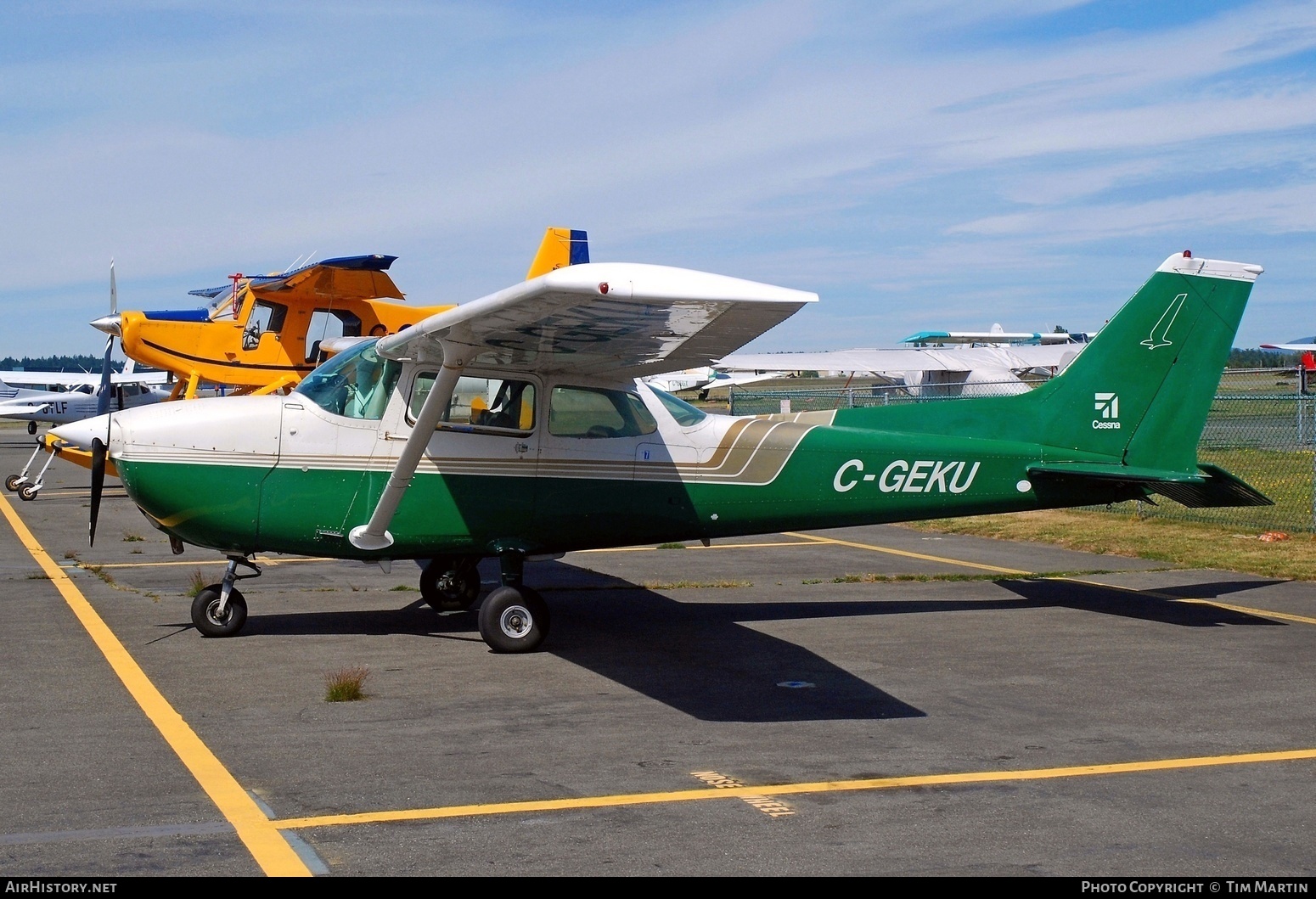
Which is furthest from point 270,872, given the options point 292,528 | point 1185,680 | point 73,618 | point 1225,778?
point 73,618

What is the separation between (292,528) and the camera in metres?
8.62

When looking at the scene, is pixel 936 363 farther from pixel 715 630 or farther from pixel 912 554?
pixel 715 630

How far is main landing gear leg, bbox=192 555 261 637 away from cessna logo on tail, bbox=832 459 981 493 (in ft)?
14.8

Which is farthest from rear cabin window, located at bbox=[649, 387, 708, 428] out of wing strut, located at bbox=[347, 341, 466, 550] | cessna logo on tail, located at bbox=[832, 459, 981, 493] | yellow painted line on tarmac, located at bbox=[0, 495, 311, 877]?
yellow painted line on tarmac, located at bbox=[0, 495, 311, 877]

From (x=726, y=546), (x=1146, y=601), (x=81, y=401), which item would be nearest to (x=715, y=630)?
(x=1146, y=601)

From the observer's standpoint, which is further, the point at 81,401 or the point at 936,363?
the point at 936,363

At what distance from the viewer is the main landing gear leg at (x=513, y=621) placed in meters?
8.55

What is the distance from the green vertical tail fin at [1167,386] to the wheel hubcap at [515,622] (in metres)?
4.45

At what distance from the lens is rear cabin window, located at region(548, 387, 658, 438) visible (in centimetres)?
903

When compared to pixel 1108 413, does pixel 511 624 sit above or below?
below

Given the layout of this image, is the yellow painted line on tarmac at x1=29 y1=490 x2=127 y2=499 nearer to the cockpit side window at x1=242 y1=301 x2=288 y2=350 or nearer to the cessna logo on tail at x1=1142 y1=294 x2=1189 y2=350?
the cockpit side window at x1=242 y1=301 x2=288 y2=350

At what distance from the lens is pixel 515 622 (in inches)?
339

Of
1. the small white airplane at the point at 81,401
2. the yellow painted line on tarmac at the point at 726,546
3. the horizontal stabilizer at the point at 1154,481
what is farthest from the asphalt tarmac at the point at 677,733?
the small white airplane at the point at 81,401

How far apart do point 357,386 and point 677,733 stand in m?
3.87
